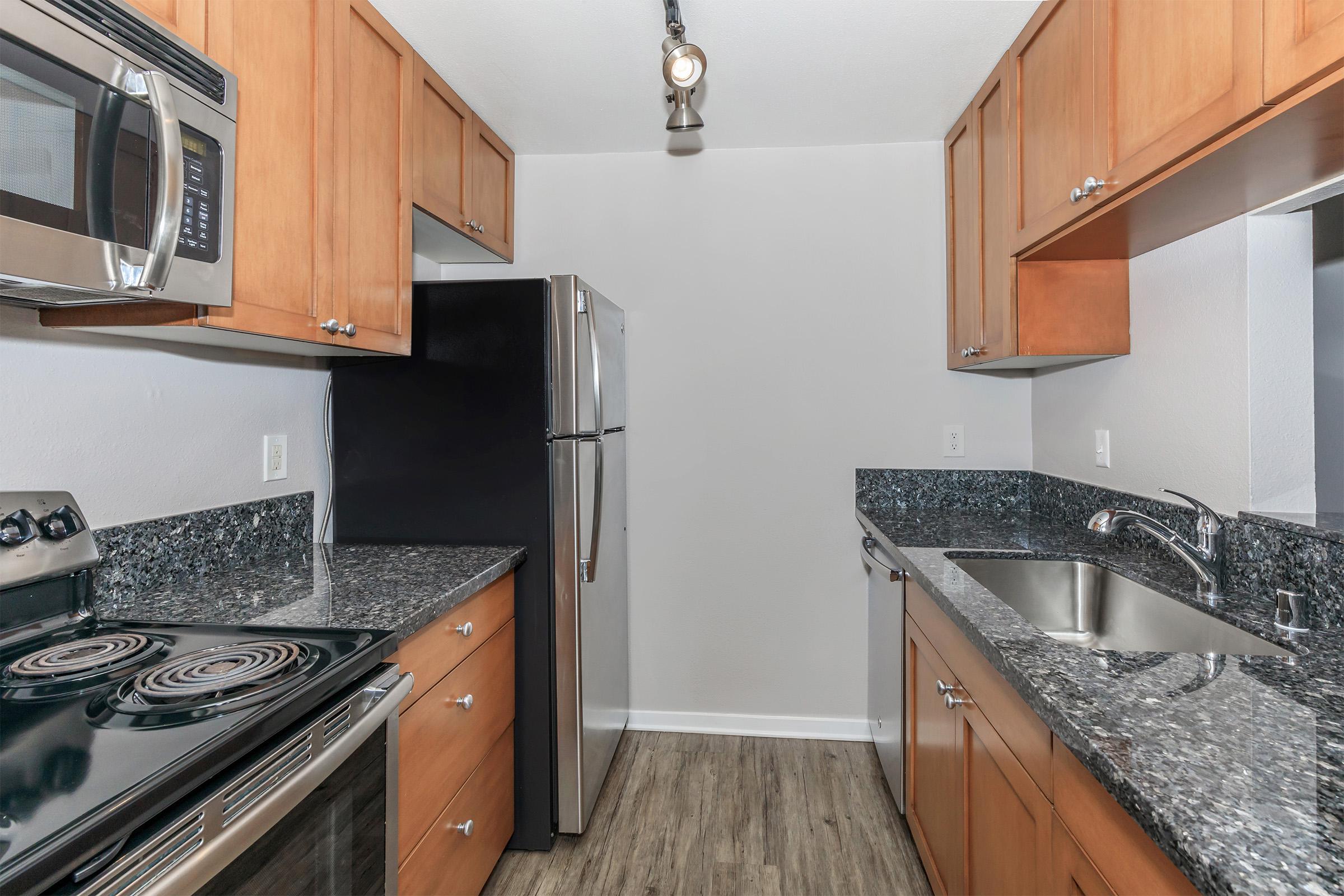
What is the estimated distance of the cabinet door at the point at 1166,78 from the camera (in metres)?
1.04

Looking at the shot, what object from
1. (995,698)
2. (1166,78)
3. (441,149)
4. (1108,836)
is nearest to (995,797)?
(995,698)

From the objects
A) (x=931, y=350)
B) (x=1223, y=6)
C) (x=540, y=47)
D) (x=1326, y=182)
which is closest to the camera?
(x=1223, y=6)

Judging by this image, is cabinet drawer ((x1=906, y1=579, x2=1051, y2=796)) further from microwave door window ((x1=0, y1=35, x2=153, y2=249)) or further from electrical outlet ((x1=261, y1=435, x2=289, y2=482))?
electrical outlet ((x1=261, y1=435, x2=289, y2=482))

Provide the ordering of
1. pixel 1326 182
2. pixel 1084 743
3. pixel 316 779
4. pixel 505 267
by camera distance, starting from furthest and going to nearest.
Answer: pixel 505 267, pixel 1326 182, pixel 316 779, pixel 1084 743

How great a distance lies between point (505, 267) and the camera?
2.83 metres

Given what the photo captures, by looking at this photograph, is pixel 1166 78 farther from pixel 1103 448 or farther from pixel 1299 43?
pixel 1103 448

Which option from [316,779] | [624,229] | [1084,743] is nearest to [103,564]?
[316,779]

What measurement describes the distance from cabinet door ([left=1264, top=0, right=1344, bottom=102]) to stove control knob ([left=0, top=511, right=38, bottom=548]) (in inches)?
82.5

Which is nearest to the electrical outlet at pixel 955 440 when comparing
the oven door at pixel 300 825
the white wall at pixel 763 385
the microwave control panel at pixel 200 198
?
the white wall at pixel 763 385

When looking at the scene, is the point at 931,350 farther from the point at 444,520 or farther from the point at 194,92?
the point at 194,92

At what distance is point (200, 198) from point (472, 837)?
59.2 inches

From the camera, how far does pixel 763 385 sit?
8.84 feet

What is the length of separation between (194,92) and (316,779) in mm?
1098

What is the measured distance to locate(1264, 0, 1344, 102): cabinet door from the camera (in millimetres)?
875
